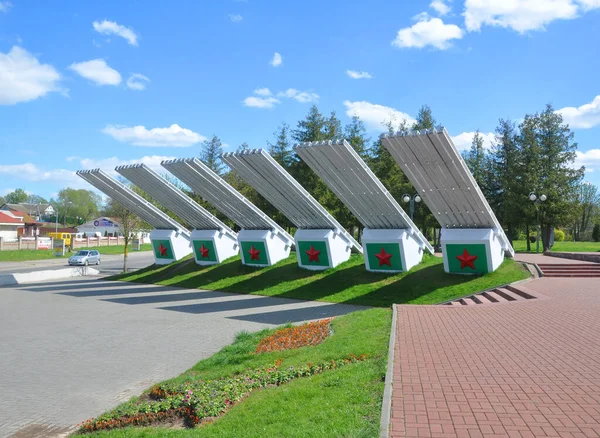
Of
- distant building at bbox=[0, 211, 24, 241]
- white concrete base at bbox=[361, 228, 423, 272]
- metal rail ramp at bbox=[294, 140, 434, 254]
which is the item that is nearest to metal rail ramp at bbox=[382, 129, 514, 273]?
metal rail ramp at bbox=[294, 140, 434, 254]

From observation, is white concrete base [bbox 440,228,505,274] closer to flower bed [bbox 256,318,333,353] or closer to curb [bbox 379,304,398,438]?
flower bed [bbox 256,318,333,353]

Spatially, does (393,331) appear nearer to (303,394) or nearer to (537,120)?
(303,394)

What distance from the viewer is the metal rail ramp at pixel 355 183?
63.8ft

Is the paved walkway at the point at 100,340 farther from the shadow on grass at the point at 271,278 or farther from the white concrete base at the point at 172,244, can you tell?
the white concrete base at the point at 172,244

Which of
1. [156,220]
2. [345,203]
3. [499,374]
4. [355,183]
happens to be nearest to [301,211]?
[345,203]

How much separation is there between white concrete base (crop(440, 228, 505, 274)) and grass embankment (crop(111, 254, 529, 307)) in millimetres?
312

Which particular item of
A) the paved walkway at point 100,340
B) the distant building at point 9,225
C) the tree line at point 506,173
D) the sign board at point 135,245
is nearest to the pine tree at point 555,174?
the tree line at point 506,173

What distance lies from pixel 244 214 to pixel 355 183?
8159 mm

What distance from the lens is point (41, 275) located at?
31516mm

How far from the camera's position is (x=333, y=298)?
817 inches

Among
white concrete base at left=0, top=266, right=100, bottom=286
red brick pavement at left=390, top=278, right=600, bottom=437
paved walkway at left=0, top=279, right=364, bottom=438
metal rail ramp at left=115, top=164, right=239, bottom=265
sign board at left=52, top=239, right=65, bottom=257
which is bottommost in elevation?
paved walkway at left=0, top=279, right=364, bottom=438

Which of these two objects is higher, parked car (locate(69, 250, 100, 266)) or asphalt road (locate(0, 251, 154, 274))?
parked car (locate(69, 250, 100, 266))

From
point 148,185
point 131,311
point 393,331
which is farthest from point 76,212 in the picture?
point 393,331

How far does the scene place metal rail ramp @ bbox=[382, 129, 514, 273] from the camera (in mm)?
17328
